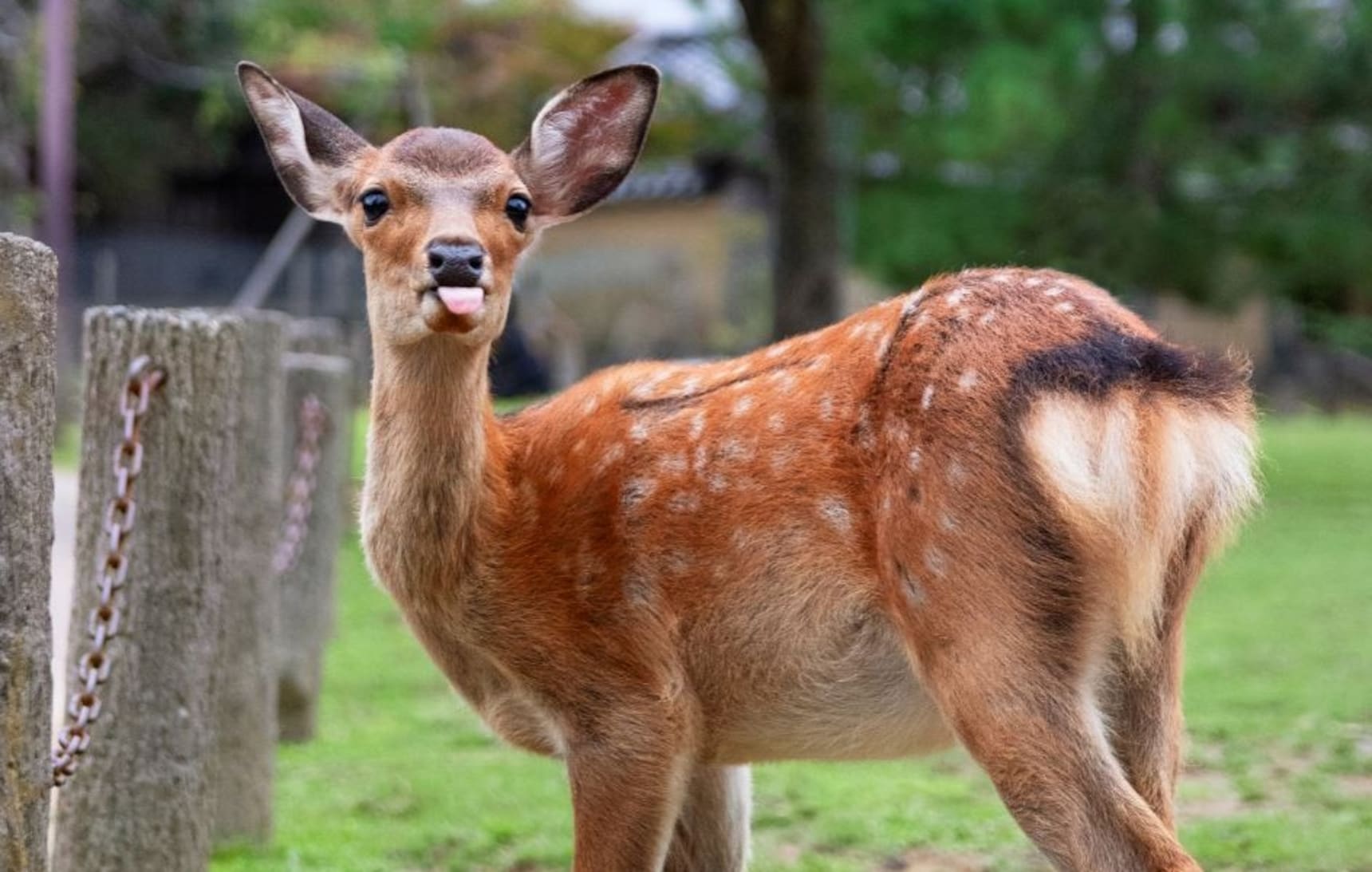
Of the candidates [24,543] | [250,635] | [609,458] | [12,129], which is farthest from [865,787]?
[12,129]

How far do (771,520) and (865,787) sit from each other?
2.71 meters

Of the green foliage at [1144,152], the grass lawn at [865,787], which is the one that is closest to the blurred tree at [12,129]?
the green foliage at [1144,152]

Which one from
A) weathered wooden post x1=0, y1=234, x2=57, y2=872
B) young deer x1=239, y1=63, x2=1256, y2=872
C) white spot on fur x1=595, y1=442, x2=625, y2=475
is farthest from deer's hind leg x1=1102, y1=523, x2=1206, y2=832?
weathered wooden post x1=0, y1=234, x2=57, y2=872

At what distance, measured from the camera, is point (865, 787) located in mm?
6480

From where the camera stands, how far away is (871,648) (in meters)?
3.85

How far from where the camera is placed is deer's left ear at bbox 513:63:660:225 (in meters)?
4.49

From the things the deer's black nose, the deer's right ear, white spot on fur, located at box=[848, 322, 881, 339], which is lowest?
white spot on fur, located at box=[848, 322, 881, 339]

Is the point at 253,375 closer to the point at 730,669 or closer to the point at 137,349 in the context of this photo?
the point at 137,349

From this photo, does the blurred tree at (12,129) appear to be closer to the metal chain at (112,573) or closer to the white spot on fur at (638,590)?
the metal chain at (112,573)

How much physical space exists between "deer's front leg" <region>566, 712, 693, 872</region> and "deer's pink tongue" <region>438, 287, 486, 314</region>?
3.00 feet

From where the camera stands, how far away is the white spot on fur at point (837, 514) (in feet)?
12.7

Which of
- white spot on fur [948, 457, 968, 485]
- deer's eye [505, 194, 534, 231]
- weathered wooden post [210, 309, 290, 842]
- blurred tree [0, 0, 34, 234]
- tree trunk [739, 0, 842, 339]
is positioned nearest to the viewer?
white spot on fur [948, 457, 968, 485]

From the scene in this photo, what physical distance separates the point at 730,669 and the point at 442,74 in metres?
21.7

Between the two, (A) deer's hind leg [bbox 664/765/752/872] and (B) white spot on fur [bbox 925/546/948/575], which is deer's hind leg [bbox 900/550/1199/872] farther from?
(A) deer's hind leg [bbox 664/765/752/872]
